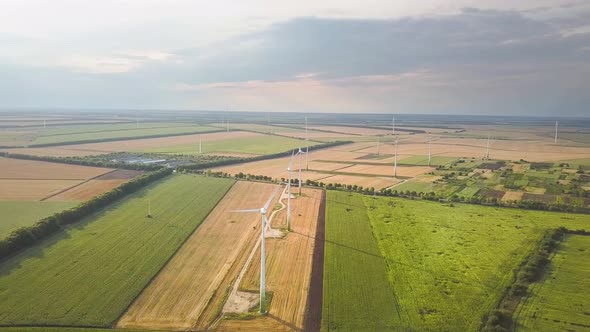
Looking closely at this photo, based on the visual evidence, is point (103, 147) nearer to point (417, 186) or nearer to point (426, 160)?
point (426, 160)

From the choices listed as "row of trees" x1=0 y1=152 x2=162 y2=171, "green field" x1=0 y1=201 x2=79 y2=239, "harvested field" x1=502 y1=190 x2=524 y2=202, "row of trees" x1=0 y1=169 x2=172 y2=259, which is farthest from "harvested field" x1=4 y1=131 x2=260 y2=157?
"harvested field" x1=502 y1=190 x2=524 y2=202

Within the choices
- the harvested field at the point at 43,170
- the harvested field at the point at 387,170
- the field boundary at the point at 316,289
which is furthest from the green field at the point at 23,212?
the harvested field at the point at 387,170

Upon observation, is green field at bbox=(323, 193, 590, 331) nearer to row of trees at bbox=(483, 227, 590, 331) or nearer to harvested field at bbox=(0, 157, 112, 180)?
row of trees at bbox=(483, 227, 590, 331)

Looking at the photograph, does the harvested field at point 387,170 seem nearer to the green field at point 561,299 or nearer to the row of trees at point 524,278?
the row of trees at point 524,278

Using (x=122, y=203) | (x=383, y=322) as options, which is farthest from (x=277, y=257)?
(x=122, y=203)

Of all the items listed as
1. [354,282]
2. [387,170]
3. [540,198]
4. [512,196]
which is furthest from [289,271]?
[387,170]

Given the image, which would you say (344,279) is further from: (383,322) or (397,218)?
(397,218)
